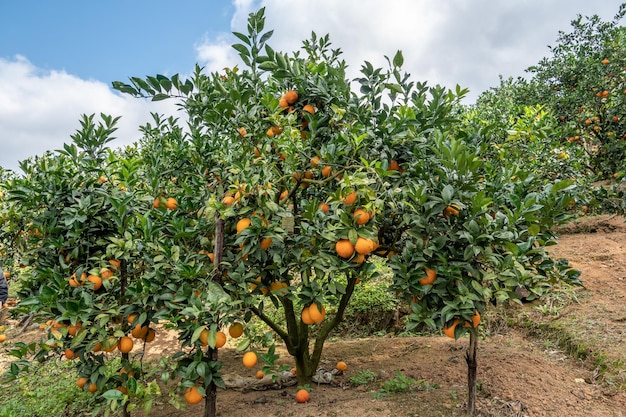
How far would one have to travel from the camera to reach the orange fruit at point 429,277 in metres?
2.27

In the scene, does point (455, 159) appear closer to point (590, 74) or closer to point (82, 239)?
point (82, 239)

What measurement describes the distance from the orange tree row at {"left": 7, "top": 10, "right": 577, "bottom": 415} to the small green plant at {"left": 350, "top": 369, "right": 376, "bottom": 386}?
0.89 m

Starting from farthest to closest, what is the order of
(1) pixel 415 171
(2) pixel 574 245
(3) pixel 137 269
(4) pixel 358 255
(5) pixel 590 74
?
(5) pixel 590 74 → (2) pixel 574 245 → (3) pixel 137 269 → (1) pixel 415 171 → (4) pixel 358 255

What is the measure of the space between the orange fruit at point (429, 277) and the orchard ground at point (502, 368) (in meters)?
1.02

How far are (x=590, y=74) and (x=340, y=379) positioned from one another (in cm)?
905

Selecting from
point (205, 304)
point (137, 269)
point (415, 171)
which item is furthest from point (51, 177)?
point (415, 171)

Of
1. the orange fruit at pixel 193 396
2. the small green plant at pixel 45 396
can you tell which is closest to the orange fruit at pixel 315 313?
the orange fruit at pixel 193 396

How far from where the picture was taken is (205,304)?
213cm

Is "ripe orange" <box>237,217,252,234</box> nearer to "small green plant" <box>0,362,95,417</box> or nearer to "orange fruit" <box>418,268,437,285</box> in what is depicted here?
"orange fruit" <box>418,268,437,285</box>

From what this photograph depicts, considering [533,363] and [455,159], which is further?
[533,363]

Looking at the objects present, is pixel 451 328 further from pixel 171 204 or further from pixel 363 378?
pixel 171 204

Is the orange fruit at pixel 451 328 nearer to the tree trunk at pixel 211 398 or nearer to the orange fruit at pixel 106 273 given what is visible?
the tree trunk at pixel 211 398

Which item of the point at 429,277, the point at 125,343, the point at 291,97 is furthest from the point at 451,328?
the point at 125,343

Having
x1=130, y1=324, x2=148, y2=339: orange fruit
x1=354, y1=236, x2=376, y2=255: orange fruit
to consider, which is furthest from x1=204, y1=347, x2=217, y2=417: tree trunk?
x1=354, y1=236, x2=376, y2=255: orange fruit
